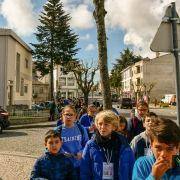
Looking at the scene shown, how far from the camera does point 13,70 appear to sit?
3716 cm

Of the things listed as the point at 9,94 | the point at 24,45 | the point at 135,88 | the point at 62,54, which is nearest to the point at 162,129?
the point at 9,94

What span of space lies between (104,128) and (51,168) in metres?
0.81

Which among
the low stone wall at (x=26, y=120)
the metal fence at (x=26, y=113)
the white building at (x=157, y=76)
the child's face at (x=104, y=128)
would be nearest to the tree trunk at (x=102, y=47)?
the child's face at (x=104, y=128)

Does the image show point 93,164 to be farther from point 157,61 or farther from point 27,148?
point 157,61

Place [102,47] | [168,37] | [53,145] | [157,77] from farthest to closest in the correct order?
[157,77]
[102,47]
[168,37]
[53,145]

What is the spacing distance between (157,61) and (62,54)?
38.5 m

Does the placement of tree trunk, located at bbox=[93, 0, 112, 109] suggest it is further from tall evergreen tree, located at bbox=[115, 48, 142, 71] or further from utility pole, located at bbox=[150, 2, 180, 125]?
tall evergreen tree, located at bbox=[115, 48, 142, 71]

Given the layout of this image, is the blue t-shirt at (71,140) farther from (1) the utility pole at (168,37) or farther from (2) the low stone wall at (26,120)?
(2) the low stone wall at (26,120)

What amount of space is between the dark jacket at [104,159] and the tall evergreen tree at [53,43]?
5327 centimetres

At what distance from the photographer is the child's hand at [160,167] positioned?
2.33 metres

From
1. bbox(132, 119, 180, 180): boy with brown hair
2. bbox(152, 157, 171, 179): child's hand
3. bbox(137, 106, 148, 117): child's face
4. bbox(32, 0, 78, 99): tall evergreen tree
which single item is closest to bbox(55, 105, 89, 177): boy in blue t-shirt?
bbox(137, 106, 148, 117): child's face

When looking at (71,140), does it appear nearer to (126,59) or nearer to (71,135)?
(71,135)

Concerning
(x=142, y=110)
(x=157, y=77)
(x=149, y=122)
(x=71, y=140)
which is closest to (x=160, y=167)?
(x=149, y=122)

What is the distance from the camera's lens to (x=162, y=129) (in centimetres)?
249
